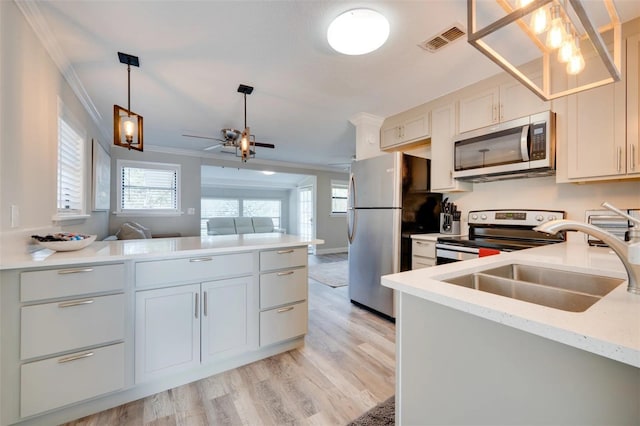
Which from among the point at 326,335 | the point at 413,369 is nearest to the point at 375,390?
the point at 326,335

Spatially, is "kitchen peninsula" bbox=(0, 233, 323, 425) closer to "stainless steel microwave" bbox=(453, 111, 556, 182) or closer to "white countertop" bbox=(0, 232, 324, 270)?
"white countertop" bbox=(0, 232, 324, 270)

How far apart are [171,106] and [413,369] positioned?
3.51 meters

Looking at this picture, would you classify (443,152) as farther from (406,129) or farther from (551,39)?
(551,39)

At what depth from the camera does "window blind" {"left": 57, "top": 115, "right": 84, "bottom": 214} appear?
2369 mm

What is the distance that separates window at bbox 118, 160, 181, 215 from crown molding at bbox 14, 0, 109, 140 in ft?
6.30

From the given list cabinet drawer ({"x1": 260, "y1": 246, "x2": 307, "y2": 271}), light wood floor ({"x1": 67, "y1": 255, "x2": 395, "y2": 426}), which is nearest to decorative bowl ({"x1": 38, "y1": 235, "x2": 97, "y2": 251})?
light wood floor ({"x1": 67, "y1": 255, "x2": 395, "y2": 426})

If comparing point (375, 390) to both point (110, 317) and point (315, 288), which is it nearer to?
point (110, 317)

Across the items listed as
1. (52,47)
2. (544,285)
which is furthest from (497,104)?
(52,47)

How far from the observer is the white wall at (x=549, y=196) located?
201 cm

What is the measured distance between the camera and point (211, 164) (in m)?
5.70

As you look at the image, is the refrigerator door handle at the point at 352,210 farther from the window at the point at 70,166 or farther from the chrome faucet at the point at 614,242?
the window at the point at 70,166

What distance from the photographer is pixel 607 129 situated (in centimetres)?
186

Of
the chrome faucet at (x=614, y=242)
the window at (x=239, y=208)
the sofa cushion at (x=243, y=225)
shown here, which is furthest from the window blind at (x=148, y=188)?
the chrome faucet at (x=614, y=242)

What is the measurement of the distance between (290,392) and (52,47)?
2931mm
